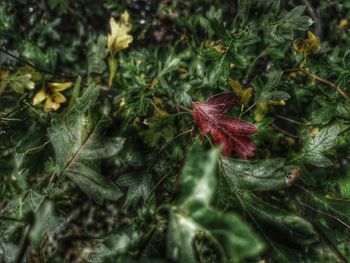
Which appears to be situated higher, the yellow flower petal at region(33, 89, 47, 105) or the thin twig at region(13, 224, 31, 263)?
the thin twig at region(13, 224, 31, 263)

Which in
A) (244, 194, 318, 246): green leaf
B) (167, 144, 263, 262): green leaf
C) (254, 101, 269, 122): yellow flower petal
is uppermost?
(167, 144, 263, 262): green leaf

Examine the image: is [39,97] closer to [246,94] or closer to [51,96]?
[51,96]

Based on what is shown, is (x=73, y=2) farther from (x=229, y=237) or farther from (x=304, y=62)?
(x=229, y=237)

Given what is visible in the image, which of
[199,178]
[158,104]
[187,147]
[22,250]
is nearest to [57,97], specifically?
[158,104]

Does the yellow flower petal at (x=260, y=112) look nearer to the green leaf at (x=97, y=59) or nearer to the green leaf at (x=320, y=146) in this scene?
the green leaf at (x=320, y=146)

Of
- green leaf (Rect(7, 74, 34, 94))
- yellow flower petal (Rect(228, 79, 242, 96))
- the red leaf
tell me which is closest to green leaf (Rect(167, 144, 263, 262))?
the red leaf

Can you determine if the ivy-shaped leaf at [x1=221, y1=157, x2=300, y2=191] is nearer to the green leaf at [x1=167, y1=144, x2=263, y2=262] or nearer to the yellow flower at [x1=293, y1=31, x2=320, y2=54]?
the green leaf at [x1=167, y1=144, x2=263, y2=262]

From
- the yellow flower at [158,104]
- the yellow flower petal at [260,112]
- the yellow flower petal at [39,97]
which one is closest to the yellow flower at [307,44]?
the yellow flower petal at [260,112]
